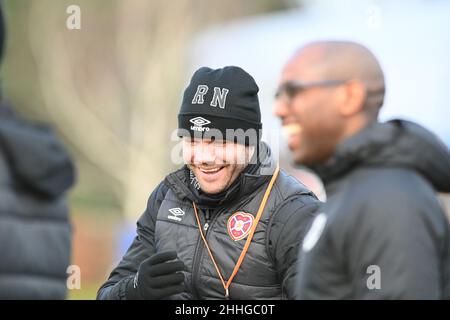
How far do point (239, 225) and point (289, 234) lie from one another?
252 millimetres

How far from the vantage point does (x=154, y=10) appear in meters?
24.0

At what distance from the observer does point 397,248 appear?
117 inches

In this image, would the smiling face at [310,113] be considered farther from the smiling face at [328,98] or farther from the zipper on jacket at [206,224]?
the zipper on jacket at [206,224]

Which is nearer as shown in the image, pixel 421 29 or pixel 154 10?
pixel 421 29

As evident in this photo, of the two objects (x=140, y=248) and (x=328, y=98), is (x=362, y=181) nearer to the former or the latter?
(x=328, y=98)

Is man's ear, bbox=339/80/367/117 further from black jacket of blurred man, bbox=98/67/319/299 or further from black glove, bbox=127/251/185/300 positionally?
black glove, bbox=127/251/185/300

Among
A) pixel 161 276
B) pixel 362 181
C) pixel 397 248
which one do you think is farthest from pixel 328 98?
pixel 161 276

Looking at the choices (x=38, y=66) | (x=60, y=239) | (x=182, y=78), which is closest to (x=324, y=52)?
(x=60, y=239)

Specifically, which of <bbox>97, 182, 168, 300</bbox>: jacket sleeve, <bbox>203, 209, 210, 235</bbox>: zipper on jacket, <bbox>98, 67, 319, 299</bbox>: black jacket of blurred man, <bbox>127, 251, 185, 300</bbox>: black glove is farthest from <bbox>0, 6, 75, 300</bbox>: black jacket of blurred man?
<bbox>97, 182, 168, 300</bbox>: jacket sleeve

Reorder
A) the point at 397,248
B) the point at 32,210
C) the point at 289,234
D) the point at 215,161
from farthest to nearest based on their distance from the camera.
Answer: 1. the point at 215,161
2. the point at 289,234
3. the point at 32,210
4. the point at 397,248
